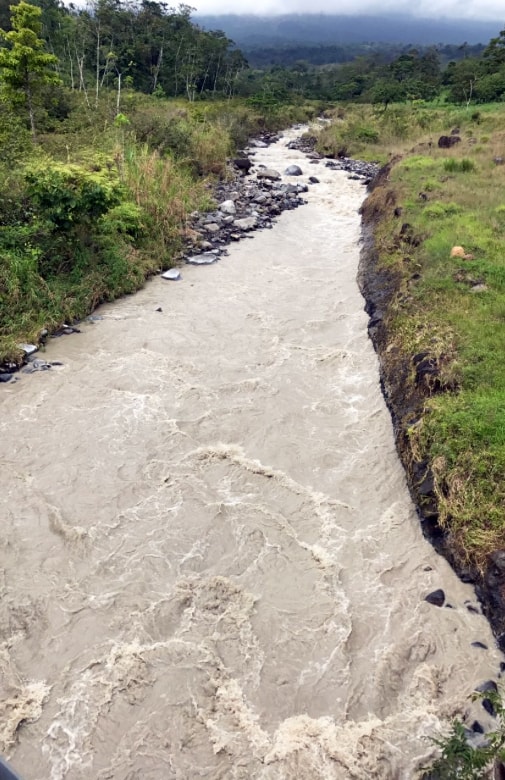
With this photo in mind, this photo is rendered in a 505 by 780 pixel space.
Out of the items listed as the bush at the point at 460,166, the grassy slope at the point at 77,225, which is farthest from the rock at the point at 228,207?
the bush at the point at 460,166

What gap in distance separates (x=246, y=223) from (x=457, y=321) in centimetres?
900

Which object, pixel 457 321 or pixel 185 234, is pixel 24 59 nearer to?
pixel 185 234

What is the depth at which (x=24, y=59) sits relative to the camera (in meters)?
14.1

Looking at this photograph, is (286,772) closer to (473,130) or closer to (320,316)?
(320,316)

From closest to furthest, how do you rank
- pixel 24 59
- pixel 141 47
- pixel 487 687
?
1. pixel 487 687
2. pixel 24 59
3. pixel 141 47

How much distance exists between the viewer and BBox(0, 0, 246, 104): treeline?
32.1 m

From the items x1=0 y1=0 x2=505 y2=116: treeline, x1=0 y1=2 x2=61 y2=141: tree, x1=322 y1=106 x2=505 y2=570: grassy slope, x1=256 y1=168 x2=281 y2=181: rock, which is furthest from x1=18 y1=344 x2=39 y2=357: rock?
x1=0 y1=0 x2=505 y2=116: treeline

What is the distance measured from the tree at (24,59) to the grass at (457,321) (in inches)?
429

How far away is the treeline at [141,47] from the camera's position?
3209 centimetres

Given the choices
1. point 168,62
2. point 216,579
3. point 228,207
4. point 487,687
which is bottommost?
point 487,687

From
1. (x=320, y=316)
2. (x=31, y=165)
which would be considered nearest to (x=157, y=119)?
(x=31, y=165)

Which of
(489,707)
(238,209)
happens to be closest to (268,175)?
(238,209)

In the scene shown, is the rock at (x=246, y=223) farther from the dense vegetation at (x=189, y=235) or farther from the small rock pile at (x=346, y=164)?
the small rock pile at (x=346, y=164)

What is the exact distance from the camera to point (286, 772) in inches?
147
